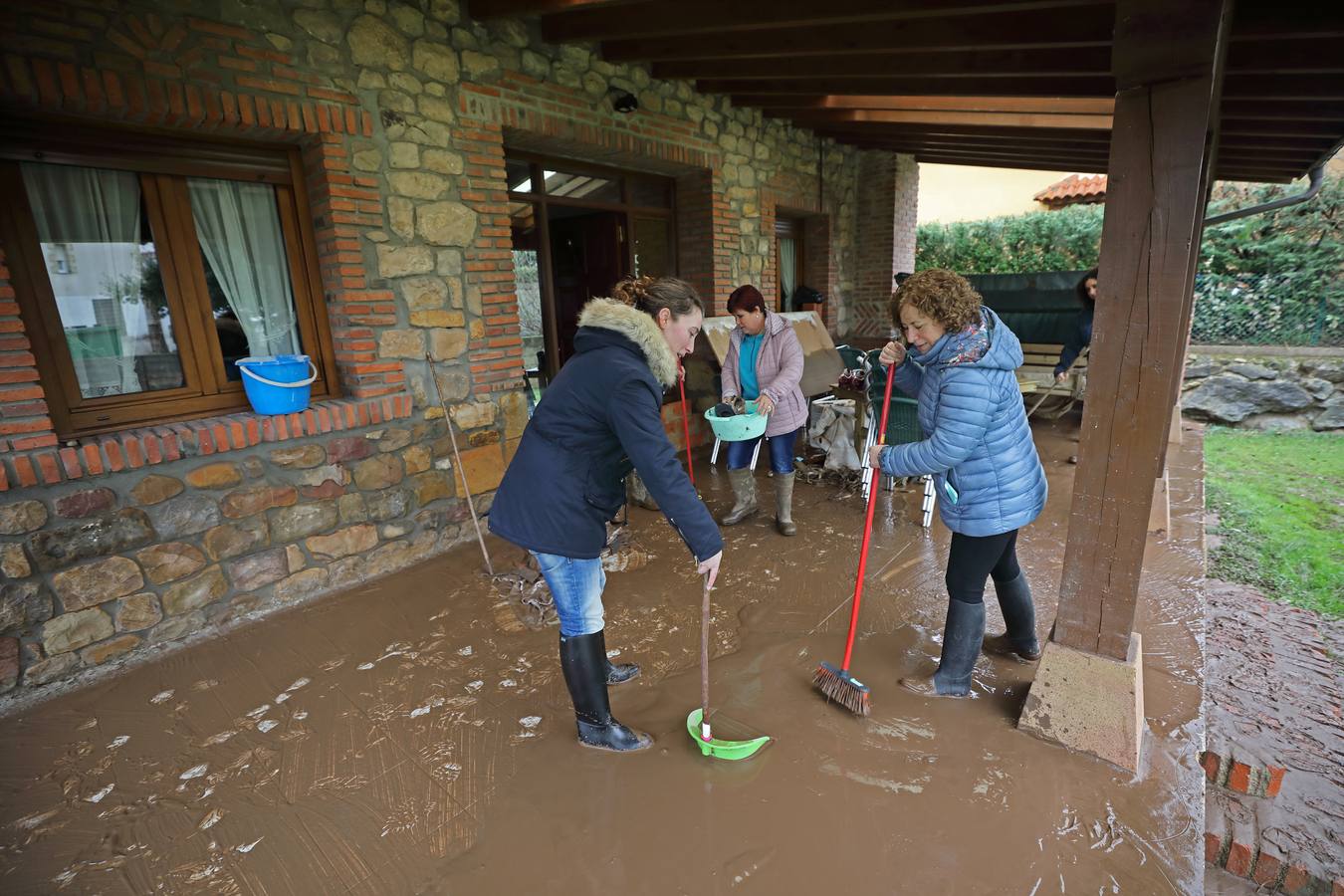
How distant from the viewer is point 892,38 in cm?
372

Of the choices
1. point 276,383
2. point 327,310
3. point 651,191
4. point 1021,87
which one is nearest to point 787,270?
point 651,191

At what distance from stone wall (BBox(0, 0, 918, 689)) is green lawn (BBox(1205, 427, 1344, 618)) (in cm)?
513

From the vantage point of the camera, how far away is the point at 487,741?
245 centimetres

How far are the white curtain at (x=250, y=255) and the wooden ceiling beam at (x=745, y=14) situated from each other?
219 cm

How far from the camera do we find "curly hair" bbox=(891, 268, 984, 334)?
7.34ft

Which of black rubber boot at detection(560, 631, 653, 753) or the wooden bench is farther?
the wooden bench

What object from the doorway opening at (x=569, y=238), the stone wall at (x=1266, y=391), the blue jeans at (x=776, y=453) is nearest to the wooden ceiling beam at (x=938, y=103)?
the doorway opening at (x=569, y=238)

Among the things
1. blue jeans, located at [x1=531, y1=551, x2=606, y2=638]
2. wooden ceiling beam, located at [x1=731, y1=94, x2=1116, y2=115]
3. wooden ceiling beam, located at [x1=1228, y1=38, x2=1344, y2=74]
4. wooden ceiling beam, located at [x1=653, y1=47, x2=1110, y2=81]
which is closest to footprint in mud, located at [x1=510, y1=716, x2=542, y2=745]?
blue jeans, located at [x1=531, y1=551, x2=606, y2=638]

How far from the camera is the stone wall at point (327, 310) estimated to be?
2730mm

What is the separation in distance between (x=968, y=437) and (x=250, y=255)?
380cm

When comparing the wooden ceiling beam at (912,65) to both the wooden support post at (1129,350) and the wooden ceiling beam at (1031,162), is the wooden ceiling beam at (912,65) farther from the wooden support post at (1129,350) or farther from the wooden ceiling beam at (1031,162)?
the wooden ceiling beam at (1031,162)

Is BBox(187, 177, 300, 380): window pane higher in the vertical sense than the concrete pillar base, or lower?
higher

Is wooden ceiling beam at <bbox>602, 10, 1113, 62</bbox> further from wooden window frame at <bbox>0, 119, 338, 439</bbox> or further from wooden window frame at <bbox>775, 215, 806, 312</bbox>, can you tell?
wooden window frame at <bbox>775, 215, 806, 312</bbox>

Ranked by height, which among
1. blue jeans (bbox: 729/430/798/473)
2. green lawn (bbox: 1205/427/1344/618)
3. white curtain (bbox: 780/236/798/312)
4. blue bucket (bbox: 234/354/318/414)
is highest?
white curtain (bbox: 780/236/798/312)
